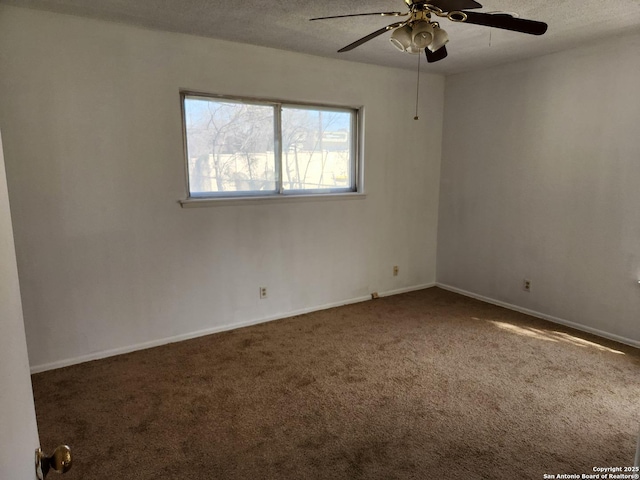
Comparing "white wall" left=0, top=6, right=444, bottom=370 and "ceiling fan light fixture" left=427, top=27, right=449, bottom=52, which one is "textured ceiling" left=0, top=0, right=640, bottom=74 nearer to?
"white wall" left=0, top=6, right=444, bottom=370

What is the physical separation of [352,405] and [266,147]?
2.30 meters

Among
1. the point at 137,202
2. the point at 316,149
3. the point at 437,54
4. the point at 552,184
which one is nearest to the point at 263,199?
the point at 316,149

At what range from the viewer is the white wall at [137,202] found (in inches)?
109

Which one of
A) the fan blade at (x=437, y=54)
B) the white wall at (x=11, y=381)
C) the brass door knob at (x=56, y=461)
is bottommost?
the brass door knob at (x=56, y=461)

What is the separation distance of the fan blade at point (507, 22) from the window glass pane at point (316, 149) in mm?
2007

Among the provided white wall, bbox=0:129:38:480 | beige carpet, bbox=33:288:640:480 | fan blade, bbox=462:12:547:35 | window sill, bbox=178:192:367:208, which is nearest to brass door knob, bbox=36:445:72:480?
white wall, bbox=0:129:38:480

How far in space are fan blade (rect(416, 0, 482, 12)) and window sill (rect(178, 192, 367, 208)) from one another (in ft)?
6.97

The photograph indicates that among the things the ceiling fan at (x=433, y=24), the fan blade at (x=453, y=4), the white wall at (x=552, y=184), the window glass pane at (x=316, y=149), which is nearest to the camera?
the fan blade at (x=453, y=4)

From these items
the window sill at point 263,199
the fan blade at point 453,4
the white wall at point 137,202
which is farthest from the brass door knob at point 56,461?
the window sill at point 263,199

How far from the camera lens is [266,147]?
3713mm

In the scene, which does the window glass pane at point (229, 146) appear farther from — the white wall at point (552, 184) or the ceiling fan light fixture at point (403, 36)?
the white wall at point (552, 184)

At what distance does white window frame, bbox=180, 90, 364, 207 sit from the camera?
3.35 metres

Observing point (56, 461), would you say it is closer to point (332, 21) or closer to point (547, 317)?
point (332, 21)

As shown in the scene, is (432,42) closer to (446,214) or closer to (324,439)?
(324,439)
